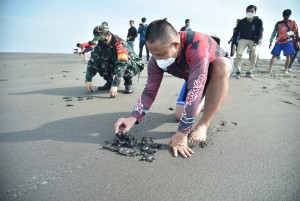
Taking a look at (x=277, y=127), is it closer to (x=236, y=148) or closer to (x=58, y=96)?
(x=236, y=148)

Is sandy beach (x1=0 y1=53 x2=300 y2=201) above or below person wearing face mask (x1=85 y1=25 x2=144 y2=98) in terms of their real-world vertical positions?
below

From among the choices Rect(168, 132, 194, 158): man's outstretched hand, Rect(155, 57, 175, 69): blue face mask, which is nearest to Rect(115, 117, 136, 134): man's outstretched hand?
Rect(168, 132, 194, 158): man's outstretched hand

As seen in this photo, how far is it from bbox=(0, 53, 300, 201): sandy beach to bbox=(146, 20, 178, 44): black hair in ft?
3.42

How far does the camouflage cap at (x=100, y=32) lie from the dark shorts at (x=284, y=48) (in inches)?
220

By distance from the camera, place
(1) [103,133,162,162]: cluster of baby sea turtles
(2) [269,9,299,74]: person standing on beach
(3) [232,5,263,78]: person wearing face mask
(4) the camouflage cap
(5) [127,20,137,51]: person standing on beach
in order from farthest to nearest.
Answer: (5) [127,20,137,51]: person standing on beach < (2) [269,9,299,74]: person standing on beach < (3) [232,5,263,78]: person wearing face mask < (4) the camouflage cap < (1) [103,133,162,162]: cluster of baby sea turtles

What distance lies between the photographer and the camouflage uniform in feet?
10.8

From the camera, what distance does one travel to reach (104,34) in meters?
3.19

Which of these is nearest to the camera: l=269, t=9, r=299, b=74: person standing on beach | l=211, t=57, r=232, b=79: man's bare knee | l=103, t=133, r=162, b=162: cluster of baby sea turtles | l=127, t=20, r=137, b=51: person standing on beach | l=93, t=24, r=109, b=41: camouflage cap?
l=103, t=133, r=162, b=162: cluster of baby sea turtles

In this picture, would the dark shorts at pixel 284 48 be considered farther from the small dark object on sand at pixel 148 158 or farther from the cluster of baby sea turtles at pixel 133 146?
the small dark object on sand at pixel 148 158

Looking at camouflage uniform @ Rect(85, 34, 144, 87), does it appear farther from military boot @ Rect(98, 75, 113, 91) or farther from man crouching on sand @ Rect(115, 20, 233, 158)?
man crouching on sand @ Rect(115, 20, 233, 158)

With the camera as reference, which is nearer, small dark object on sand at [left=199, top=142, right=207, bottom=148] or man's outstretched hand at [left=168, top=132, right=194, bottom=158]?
man's outstretched hand at [left=168, top=132, right=194, bottom=158]

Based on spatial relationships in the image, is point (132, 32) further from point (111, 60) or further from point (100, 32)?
point (100, 32)

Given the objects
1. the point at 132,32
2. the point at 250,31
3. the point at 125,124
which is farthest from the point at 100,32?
the point at 132,32

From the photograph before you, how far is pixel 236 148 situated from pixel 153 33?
1.37 metres
